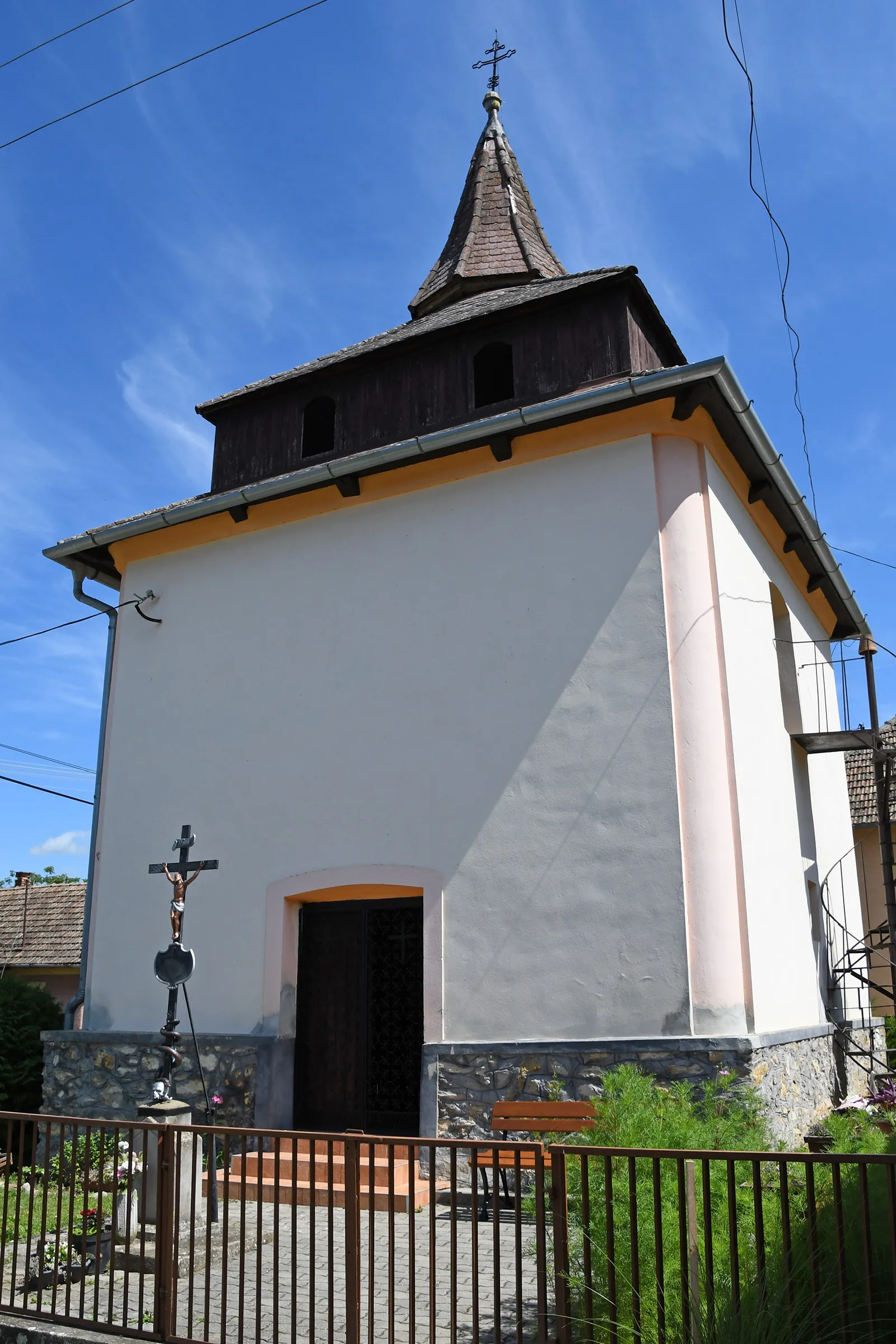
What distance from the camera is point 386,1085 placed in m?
9.83

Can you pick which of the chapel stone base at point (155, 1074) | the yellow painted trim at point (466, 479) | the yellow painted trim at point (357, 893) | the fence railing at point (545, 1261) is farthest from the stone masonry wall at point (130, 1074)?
the fence railing at point (545, 1261)

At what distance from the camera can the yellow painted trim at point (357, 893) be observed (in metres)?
9.85

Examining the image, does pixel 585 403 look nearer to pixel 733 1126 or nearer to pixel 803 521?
pixel 803 521

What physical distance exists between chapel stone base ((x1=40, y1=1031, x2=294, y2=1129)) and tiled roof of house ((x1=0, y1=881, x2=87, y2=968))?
33.4 feet

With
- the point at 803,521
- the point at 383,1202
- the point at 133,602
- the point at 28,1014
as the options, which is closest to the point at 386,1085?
the point at 383,1202

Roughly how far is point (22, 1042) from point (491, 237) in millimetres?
11417

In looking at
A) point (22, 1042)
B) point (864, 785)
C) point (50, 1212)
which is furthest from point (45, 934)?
point (864, 785)

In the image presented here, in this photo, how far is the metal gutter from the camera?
30.7 feet

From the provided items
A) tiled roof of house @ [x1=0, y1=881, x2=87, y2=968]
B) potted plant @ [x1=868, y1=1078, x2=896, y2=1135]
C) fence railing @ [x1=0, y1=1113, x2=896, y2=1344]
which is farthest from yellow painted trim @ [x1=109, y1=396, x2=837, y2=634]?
tiled roof of house @ [x1=0, y1=881, x2=87, y2=968]

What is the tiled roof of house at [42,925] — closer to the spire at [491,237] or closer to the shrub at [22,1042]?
the shrub at [22,1042]

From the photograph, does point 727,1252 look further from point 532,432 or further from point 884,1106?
point 532,432

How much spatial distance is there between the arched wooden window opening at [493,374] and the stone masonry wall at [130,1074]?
684cm

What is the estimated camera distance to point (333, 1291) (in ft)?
15.1

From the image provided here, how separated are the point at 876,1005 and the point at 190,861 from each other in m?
9.21
